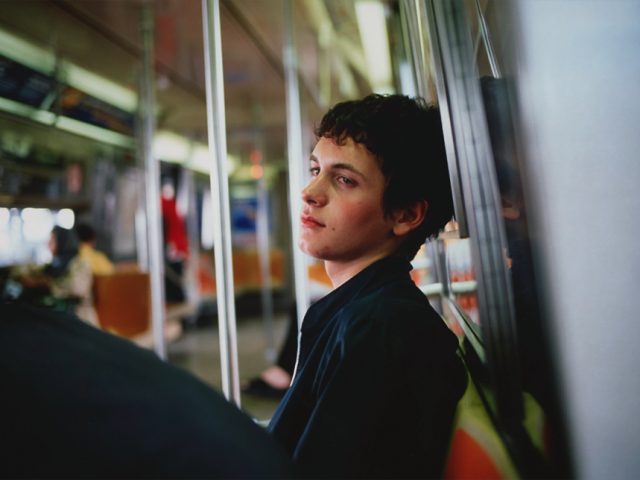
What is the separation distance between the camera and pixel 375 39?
162 inches

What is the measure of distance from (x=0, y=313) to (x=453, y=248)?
125cm

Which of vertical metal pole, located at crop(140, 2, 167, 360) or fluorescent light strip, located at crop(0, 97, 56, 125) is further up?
fluorescent light strip, located at crop(0, 97, 56, 125)

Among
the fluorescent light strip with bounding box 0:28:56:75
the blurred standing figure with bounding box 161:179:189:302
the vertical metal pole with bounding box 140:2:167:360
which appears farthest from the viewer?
the blurred standing figure with bounding box 161:179:189:302

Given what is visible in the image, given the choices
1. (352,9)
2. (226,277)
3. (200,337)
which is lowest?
(200,337)

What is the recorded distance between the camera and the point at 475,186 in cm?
86

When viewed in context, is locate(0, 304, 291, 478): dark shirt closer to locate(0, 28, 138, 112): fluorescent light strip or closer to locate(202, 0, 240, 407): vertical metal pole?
locate(202, 0, 240, 407): vertical metal pole

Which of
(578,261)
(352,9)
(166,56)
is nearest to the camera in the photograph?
(578,261)

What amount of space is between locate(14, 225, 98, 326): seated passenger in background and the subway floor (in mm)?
928

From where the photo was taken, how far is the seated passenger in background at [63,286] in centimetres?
400

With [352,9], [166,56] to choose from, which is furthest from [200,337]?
[352,9]

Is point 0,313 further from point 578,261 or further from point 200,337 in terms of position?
point 200,337

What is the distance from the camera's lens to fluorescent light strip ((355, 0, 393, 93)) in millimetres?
3506

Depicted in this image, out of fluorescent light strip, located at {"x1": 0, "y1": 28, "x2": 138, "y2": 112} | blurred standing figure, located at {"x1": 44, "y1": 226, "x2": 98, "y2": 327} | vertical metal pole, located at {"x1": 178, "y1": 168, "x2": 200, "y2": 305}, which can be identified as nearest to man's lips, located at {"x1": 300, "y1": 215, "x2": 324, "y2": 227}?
blurred standing figure, located at {"x1": 44, "y1": 226, "x2": 98, "y2": 327}

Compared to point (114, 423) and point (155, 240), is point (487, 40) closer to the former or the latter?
point (114, 423)
